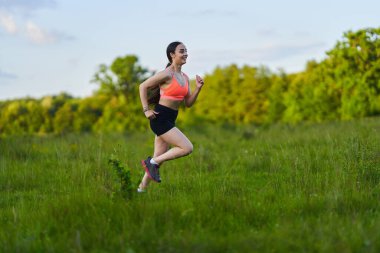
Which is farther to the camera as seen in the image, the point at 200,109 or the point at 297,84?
the point at 200,109

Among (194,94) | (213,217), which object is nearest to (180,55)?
(194,94)

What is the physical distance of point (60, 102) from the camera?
11250 cm

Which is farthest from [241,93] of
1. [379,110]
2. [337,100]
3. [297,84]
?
[379,110]

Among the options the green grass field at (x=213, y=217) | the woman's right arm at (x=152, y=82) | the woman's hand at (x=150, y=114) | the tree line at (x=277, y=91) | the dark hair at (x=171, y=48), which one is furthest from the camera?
the tree line at (x=277, y=91)

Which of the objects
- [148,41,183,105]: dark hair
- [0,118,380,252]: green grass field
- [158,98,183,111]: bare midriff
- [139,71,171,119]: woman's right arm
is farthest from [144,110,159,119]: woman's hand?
[0,118,380,252]: green grass field

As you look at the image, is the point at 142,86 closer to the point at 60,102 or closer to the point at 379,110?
the point at 379,110

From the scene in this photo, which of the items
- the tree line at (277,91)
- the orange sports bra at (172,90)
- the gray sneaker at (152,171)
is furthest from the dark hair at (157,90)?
the tree line at (277,91)

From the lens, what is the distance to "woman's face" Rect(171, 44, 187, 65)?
19.2ft

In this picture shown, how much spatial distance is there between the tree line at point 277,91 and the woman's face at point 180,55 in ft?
51.1

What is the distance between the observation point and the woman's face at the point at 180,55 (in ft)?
19.2

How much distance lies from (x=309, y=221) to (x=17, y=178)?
5.47 m

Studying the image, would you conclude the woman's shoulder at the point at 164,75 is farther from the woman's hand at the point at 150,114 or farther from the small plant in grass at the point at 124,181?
the small plant in grass at the point at 124,181

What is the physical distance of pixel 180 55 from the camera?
19.1 ft

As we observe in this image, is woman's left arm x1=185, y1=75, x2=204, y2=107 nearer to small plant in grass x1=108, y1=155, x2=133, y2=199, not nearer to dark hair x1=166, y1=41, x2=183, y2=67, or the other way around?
dark hair x1=166, y1=41, x2=183, y2=67
